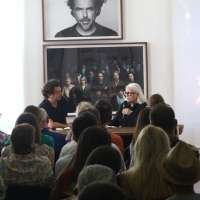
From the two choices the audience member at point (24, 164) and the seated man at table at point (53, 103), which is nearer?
the audience member at point (24, 164)

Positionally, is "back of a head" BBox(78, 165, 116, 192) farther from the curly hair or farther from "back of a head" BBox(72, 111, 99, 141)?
the curly hair

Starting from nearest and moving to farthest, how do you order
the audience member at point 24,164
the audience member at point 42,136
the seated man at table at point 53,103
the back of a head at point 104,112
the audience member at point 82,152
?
the audience member at point 82,152 → the audience member at point 24,164 → the audience member at point 42,136 → the back of a head at point 104,112 → the seated man at table at point 53,103

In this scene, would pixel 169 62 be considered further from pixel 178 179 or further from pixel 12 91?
pixel 178 179

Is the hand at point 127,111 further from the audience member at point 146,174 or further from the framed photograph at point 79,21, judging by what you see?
the audience member at point 146,174

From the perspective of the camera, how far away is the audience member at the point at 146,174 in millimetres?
2859

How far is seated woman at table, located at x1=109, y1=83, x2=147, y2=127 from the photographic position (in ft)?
21.0

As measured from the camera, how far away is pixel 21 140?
11.0 feet

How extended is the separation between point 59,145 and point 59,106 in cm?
174

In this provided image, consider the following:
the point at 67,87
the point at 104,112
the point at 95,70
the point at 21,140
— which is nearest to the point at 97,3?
the point at 95,70

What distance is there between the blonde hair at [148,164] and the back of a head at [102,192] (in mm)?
1208

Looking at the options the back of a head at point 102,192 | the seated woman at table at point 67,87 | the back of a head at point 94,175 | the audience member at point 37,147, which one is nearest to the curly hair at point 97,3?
the seated woman at table at point 67,87

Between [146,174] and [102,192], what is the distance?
1267 mm

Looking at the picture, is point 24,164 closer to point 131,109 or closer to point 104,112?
point 104,112

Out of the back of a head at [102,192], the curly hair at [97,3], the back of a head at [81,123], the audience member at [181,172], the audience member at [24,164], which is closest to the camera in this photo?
the back of a head at [102,192]
